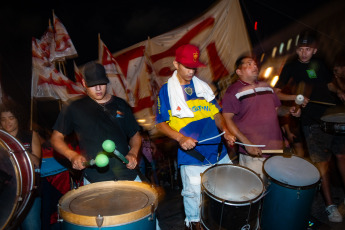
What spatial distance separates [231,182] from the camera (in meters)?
2.75

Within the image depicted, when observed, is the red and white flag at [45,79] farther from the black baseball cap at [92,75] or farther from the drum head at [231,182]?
the drum head at [231,182]

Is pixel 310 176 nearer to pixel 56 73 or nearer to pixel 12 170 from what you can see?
pixel 12 170

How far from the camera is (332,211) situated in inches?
155

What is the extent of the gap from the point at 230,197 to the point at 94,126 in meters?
1.69

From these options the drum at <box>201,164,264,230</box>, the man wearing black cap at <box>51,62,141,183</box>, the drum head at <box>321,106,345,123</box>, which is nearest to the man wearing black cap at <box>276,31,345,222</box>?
the drum head at <box>321,106,345,123</box>

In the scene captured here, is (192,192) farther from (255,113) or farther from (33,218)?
(33,218)

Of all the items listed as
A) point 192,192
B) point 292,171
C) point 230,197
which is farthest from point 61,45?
point 292,171

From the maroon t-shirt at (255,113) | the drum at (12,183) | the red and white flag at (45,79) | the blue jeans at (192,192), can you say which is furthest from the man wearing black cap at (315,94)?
the red and white flag at (45,79)

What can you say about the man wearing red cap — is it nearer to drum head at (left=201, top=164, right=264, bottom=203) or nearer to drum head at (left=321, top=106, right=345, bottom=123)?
drum head at (left=201, top=164, right=264, bottom=203)

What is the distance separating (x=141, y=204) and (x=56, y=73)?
724 centimetres

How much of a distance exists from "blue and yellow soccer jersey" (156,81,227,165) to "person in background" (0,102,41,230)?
1763 mm

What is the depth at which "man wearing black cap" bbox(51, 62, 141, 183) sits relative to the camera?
2.70 metres

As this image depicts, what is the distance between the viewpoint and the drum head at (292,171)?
3.04 m

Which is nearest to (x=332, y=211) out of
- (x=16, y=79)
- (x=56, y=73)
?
(x=56, y=73)
